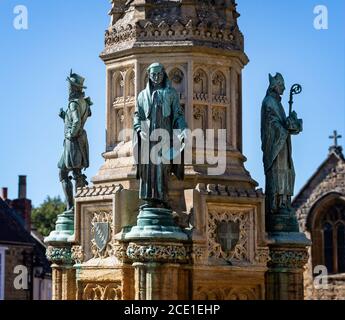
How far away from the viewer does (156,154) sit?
49.5 feet

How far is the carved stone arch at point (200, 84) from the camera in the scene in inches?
639

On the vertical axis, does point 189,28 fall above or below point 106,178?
above

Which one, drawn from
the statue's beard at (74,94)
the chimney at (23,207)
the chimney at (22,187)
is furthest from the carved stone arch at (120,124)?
the chimney at (22,187)

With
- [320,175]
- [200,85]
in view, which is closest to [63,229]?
[200,85]

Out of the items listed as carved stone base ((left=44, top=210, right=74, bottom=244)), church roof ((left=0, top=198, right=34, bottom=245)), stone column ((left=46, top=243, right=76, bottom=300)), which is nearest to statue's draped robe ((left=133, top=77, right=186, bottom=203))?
carved stone base ((left=44, top=210, right=74, bottom=244))

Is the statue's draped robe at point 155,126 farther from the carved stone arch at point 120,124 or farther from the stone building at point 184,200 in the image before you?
the carved stone arch at point 120,124

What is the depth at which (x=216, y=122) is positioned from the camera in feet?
53.8
